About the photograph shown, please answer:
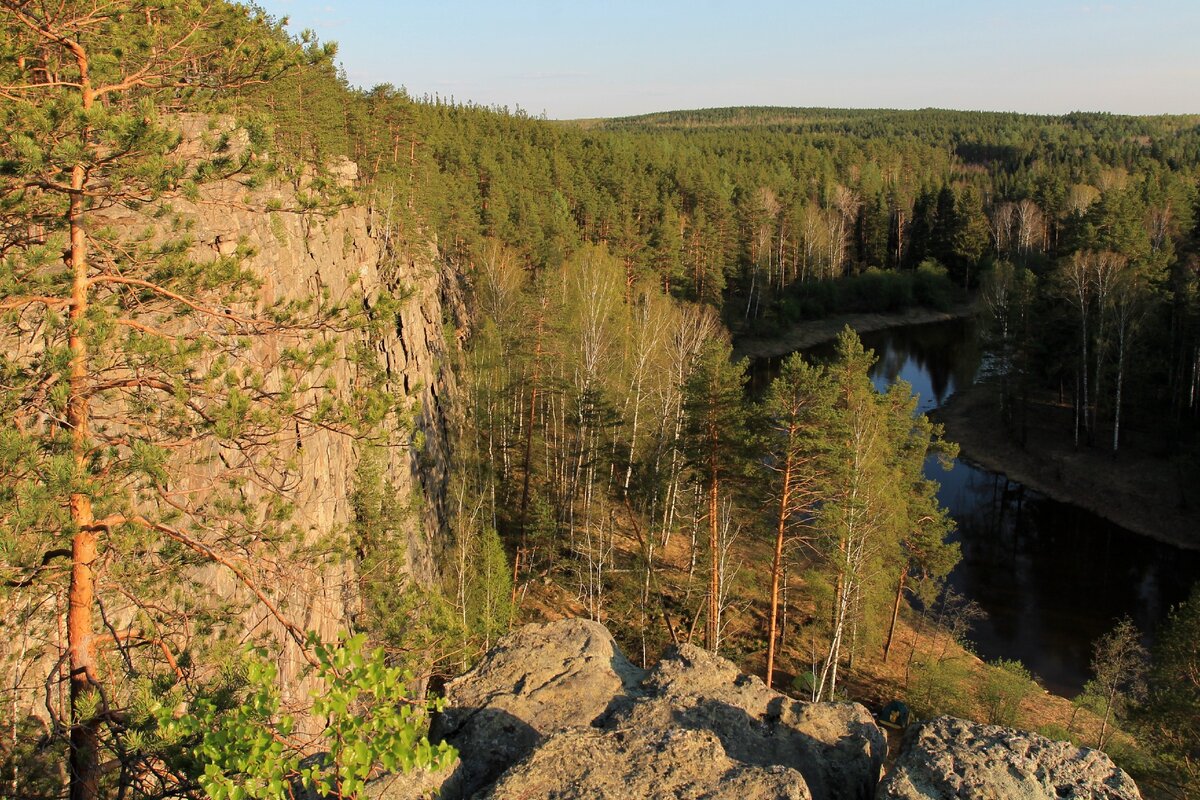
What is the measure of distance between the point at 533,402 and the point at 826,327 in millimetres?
43093

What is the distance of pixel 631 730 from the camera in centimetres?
704

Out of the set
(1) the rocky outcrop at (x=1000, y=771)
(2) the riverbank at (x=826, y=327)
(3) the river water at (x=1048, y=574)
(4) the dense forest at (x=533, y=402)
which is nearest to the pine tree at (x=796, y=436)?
(4) the dense forest at (x=533, y=402)

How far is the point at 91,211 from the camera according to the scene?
6.43 m

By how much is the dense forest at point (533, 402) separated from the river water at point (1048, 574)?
2.22 metres

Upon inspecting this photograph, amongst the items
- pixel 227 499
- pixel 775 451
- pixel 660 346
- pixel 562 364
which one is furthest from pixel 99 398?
pixel 660 346

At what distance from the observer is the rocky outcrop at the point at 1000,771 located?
6.55m

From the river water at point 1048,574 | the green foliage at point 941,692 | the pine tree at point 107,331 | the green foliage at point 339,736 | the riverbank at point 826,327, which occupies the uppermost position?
the pine tree at point 107,331

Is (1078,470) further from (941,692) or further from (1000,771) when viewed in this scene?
(1000,771)

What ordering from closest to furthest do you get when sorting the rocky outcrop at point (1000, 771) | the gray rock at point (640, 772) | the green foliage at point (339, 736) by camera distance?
the green foliage at point (339, 736), the gray rock at point (640, 772), the rocky outcrop at point (1000, 771)

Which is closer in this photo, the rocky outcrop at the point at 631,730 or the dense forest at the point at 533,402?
the dense forest at the point at 533,402

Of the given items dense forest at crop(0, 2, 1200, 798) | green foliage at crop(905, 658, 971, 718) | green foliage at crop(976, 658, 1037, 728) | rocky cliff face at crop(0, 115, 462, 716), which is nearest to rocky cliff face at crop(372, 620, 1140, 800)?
dense forest at crop(0, 2, 1200, 798)

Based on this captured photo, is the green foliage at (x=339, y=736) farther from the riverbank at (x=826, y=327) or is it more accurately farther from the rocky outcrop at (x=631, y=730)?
the riverbank at (x=826, y=327)

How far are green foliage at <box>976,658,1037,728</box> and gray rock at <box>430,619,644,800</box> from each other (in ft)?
43.1

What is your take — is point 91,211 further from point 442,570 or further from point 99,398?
point 442,570
